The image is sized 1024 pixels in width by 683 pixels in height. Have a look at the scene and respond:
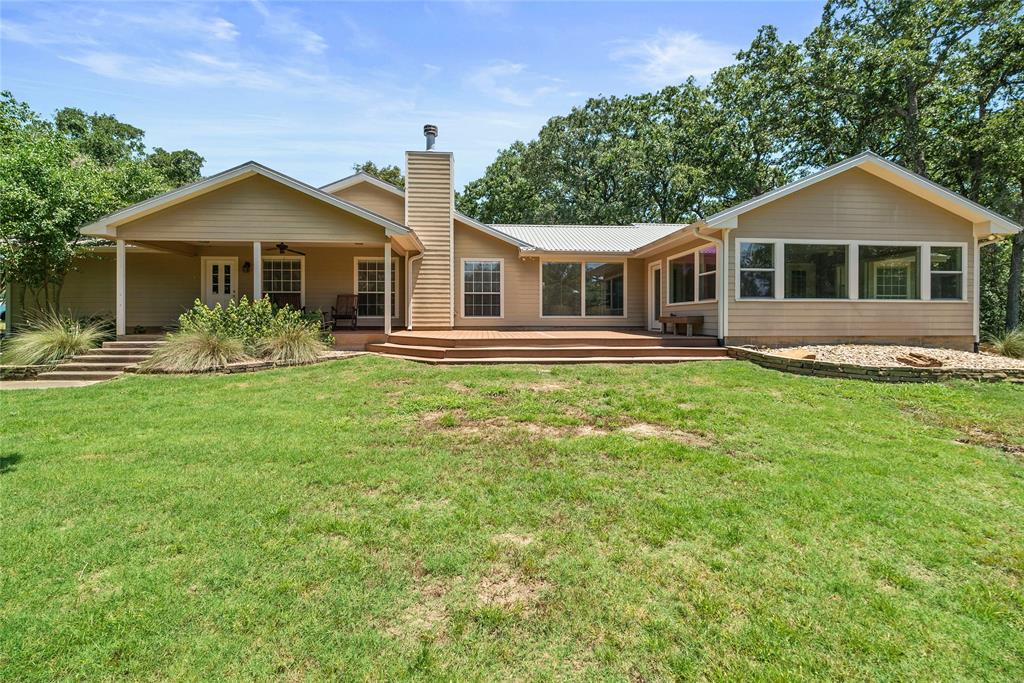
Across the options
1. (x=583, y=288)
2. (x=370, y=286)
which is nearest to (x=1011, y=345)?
(x=583, y=288)

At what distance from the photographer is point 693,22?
9641mm

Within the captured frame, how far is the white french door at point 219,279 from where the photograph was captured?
14.0 meters

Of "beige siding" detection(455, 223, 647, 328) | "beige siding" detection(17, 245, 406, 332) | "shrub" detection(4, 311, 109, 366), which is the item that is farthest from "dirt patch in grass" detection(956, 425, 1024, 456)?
"shrub" detection(4, 311, 109, 366)

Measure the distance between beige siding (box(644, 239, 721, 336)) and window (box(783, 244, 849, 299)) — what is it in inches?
67.6

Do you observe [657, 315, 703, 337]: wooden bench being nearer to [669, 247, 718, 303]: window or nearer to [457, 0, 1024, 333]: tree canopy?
[669, 247, 718, 303]: window

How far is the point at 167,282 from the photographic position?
14.3 m

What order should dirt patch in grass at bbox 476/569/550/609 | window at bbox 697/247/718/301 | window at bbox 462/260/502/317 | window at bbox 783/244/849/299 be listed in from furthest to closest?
window at bbox 462/260/502/317 → window at bbox 697/247/718/301 → window at bbox 783/244/849/299 → dirt patch in grass at bbox 476/569/550/609

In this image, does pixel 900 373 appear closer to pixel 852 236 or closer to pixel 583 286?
pixel 852 236

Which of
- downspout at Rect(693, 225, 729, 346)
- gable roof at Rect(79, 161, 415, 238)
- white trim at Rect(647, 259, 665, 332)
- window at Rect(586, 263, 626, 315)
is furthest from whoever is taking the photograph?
window at Rect(586, 263, 626, 315)

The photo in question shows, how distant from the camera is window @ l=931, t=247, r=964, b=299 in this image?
1120cm

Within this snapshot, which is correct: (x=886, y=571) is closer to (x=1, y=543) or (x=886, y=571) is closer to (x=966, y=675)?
(x=966, y=675)

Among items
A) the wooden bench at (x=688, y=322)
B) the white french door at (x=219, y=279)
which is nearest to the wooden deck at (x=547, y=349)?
the wooden bench at (x=688, y=322)

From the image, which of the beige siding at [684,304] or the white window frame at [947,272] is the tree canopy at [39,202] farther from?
the white window frame at [947,272]

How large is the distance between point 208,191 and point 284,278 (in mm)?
3513
